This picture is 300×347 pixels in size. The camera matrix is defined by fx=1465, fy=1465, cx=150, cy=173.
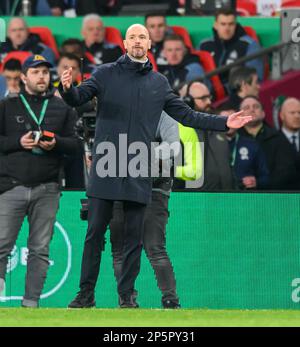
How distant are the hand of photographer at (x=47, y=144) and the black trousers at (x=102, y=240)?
1.58 m

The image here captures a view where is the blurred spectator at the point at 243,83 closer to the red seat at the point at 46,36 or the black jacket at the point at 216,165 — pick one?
the black jacket at the point at 216,165

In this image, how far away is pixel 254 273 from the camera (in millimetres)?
14156

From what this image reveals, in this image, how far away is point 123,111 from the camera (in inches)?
456

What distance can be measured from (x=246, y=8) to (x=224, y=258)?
267 inches

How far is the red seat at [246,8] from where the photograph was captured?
65.5ft

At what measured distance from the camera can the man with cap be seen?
13219 mm

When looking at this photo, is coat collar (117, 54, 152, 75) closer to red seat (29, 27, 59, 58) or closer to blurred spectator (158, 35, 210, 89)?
blurred spectator (158, 35, 210, 89)

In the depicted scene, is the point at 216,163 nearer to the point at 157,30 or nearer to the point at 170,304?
the point at 170,304

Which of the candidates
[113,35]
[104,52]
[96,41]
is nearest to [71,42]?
[96,41]

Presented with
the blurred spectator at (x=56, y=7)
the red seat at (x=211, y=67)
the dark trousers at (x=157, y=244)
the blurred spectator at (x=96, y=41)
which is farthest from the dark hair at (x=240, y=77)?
the dark trousers at (x=157, y=244)

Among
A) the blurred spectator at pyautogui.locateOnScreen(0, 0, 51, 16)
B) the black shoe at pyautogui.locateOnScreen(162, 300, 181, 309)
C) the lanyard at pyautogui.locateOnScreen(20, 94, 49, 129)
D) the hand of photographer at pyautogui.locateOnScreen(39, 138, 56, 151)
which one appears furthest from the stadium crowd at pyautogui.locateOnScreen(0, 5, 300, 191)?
the black shoe at pyautogui.locateOnScreen(162, 300, 181, 309)
